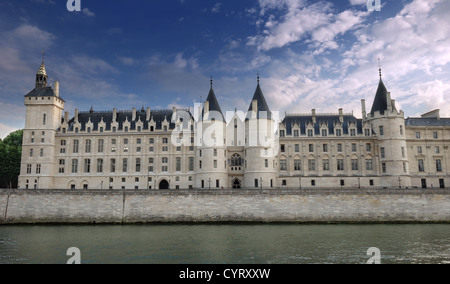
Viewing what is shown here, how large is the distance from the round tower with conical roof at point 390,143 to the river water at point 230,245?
17.5 meters

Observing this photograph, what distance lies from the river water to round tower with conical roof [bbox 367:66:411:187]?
57.4 ft

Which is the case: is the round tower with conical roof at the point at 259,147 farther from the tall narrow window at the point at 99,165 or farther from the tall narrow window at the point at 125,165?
the tall narrow window at the point at 99,165

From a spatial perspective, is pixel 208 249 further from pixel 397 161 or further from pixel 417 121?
pixel 417 121

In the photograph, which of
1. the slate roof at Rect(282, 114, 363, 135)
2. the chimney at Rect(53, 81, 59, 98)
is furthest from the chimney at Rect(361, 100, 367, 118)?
the chimney at Rect(53, 81, 59, 98)

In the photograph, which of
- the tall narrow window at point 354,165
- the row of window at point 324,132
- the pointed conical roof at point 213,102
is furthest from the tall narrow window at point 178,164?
the tall narrow window at point 354,165

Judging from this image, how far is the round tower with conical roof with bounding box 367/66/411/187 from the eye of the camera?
49125mm

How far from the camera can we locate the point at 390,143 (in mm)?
50062

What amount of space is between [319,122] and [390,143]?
11381 mm

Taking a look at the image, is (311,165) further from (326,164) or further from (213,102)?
(213,102)

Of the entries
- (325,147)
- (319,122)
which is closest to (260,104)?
(319,122)

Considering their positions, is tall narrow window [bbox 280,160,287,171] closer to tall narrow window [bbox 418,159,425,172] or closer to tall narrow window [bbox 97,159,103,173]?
tall narrow window [bbox 418,159,425,172]

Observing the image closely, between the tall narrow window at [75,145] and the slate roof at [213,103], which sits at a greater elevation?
the slate roof at [213,103]

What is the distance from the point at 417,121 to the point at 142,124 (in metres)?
47.5

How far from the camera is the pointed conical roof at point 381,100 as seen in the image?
51.4m
